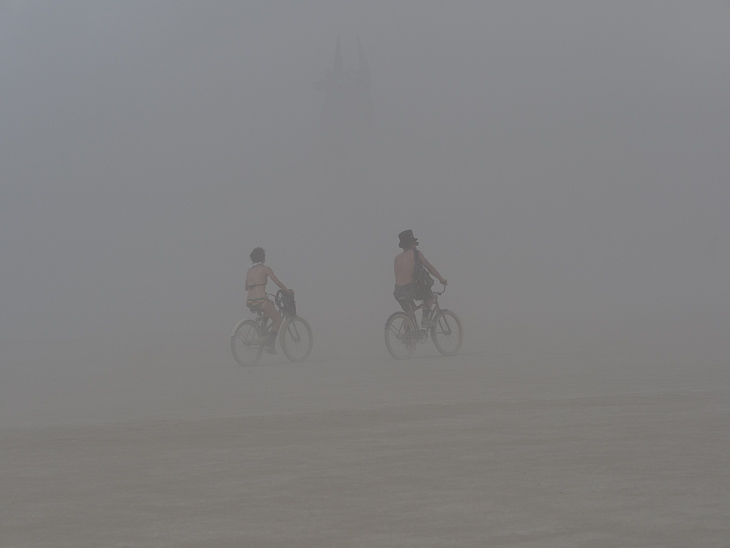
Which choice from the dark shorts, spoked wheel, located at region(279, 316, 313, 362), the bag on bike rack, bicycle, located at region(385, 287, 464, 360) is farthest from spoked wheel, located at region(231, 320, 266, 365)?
the bag on bike rack

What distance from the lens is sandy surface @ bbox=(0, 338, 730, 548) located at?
493 centimetres

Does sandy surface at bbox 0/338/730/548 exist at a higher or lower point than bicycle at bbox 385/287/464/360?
lower

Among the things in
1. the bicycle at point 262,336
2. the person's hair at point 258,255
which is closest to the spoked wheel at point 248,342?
the bicycle at point 262,336

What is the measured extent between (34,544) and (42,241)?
4626 inches

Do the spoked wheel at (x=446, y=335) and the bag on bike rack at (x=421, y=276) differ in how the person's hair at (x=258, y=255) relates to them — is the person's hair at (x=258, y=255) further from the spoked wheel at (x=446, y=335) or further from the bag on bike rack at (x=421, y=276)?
the spoked wheel at (x=446, y=335)

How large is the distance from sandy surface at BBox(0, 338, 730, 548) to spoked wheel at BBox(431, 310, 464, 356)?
3257 mm

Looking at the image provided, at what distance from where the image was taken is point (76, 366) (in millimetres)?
17203

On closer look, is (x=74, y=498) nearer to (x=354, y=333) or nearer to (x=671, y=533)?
(x=671, y=533)

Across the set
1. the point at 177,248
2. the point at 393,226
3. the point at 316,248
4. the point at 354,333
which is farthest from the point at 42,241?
the point at 354,333

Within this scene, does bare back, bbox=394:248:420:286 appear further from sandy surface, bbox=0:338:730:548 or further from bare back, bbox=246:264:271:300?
sandy surface, bbox=0:338:730:548

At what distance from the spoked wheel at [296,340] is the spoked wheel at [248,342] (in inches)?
13.7

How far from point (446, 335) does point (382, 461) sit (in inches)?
369

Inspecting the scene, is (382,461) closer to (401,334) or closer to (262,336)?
(401,334)

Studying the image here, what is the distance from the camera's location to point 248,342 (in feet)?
51.5
